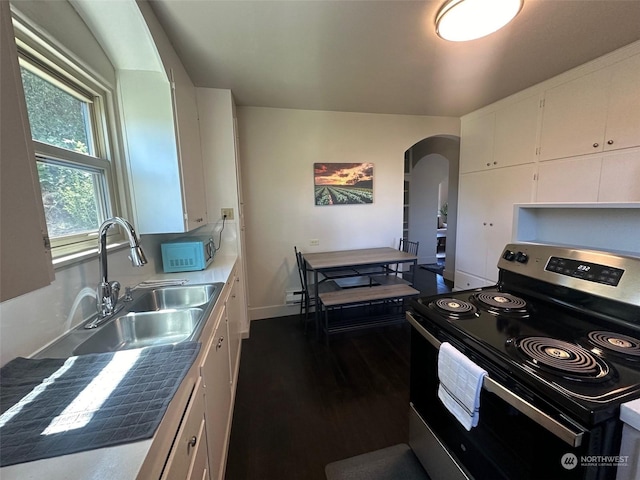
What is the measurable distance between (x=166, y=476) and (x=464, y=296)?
1344 millimetres

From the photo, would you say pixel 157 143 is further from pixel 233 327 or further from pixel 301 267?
pixel 301 267

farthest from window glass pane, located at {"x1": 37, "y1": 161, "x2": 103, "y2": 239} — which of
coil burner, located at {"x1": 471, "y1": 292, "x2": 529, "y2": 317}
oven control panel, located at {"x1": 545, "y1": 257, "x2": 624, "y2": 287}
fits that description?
oven control panel, located at {"x1": 545, "y1": 257, "x2": 624, "y2": 287}

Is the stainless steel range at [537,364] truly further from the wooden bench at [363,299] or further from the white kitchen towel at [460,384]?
the wooden bench at [363,299]

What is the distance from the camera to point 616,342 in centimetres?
84

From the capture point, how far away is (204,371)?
105 centimetres

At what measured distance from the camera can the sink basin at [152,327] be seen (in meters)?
1.23

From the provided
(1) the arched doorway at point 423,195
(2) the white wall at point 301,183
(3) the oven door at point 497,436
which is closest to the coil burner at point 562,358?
(3) the oven door at point 497,436

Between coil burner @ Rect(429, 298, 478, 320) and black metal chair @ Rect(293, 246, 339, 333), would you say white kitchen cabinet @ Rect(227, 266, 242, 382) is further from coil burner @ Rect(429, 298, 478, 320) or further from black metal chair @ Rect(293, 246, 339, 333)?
coil burner @ Rect(429, 298, 478, 320)

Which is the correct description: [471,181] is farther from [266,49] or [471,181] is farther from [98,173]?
[98,173]

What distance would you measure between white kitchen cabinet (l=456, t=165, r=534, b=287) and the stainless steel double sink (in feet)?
10.4

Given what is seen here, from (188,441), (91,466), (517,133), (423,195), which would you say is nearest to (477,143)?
(517,133)

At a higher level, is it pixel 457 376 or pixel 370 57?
pixel 370 57

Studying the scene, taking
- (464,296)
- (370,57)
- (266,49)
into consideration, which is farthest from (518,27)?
(464,296)

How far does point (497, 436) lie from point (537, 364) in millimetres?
308
